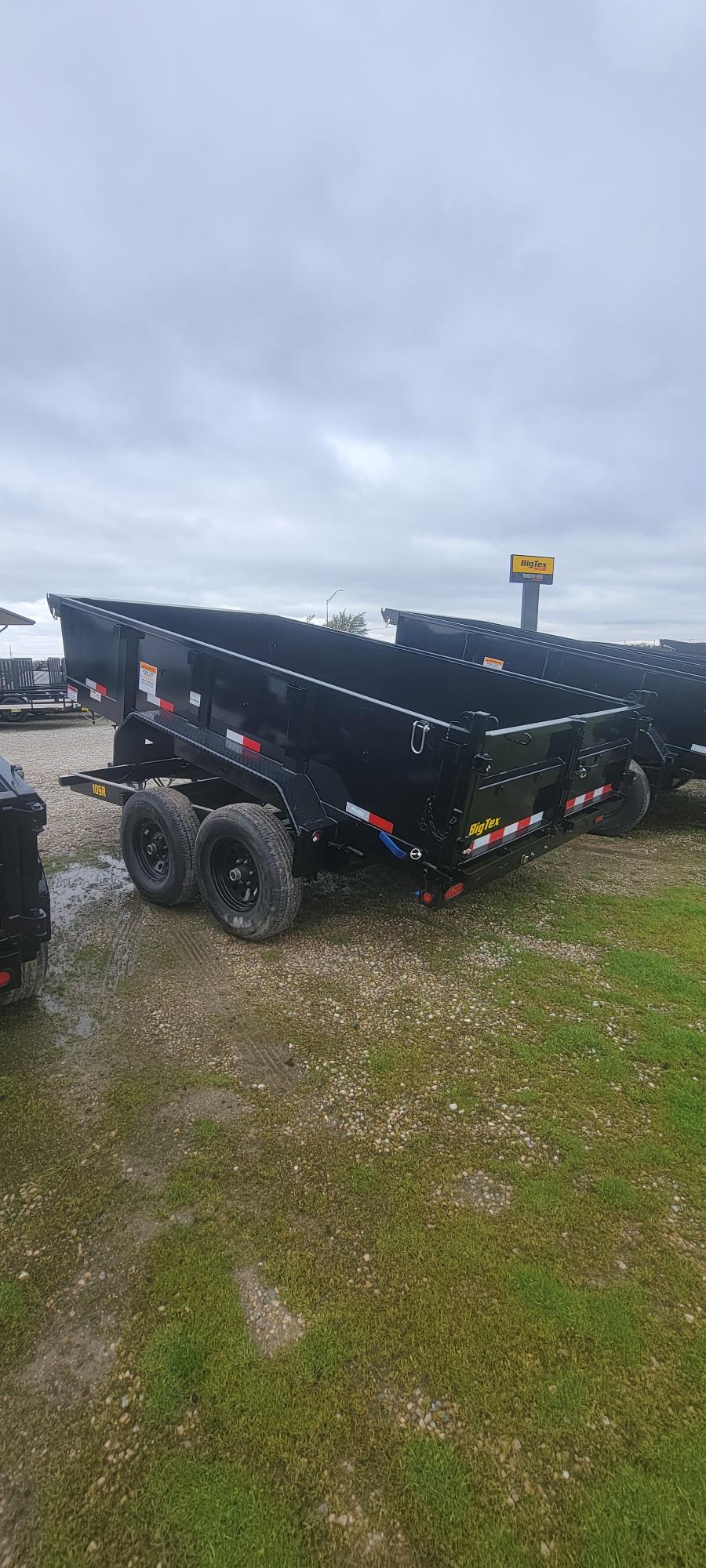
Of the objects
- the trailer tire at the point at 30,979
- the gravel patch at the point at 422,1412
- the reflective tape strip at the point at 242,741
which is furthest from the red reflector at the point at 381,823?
the gravel patch at the point at 422,1412

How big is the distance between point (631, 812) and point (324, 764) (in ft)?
14.4

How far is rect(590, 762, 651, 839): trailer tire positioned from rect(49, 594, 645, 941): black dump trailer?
170 centimetres

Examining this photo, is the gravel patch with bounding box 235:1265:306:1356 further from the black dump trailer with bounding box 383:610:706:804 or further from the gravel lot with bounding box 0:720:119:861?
the black dump trailer with bounding box 383:610:706:804

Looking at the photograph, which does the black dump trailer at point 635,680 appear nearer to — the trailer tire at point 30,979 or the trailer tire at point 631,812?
the trailer tire at point 631,812

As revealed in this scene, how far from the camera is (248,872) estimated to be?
4188 mm

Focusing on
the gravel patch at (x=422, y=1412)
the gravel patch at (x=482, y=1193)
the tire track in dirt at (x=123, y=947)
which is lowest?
the gravel patch at (x=422, y=1412)

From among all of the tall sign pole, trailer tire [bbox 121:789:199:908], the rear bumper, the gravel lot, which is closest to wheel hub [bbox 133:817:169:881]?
trailer tire [bbox 121:789:199:908]

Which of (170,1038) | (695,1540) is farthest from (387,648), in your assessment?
(695,1540)

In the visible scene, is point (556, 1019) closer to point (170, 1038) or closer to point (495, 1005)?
point (495, 1005)

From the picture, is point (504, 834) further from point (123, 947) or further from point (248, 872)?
point (123, 947)

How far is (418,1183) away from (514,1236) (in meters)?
0.37

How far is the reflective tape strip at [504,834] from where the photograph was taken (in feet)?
11.7

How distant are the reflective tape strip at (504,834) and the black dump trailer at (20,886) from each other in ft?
6.97

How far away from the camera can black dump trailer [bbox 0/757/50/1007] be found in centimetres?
285
